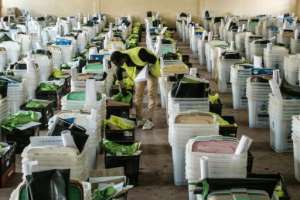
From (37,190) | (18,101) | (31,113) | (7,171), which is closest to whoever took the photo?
(37,190)

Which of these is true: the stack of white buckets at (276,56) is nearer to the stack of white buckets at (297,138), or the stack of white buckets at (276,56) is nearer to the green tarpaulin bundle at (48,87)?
the green tarpaulin bundle at (48,87)

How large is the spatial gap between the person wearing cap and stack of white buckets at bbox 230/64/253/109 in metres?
1.52

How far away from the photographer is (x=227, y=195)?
3.52 metres

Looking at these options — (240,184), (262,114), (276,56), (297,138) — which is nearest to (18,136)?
(297,138)

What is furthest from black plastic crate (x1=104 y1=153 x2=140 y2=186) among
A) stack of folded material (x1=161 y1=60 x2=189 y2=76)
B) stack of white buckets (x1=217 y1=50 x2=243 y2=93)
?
stack of white buckets (x1=217 y1=50 x2=243 y2=93)

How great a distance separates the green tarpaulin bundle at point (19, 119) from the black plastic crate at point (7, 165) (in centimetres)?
77

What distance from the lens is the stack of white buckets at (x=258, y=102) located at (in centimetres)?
752

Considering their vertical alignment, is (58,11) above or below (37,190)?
above

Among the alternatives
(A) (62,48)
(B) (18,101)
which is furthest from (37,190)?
(A) (62,48)

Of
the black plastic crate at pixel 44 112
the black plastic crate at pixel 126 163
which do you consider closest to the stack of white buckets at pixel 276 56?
the black plastic crate at pixel 44 112

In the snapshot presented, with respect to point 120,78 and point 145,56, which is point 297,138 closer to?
point 145,56

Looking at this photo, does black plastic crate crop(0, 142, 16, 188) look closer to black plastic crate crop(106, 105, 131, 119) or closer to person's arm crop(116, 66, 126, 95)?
black plastic crate crop(106, 105, 131, 119)

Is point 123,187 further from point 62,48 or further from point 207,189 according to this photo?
point 62,48

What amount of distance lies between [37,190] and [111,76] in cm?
596
